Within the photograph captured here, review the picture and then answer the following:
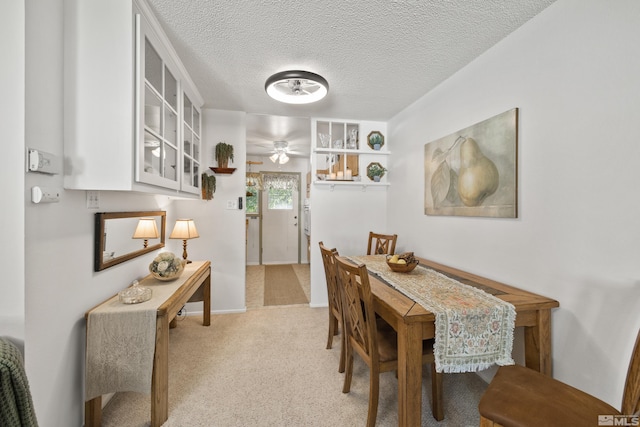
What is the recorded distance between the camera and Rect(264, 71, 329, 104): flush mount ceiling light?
2.00 m

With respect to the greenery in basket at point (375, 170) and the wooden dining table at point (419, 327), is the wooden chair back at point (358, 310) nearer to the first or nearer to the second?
the wooden dining table at point (419, 327)

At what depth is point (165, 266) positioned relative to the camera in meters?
2.00

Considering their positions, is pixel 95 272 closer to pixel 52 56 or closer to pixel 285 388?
pixel 52 56

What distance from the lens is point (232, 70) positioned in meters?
2.15

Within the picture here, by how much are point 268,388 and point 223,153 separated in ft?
7.57

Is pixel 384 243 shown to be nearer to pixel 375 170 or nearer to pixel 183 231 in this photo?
pixel 375 170

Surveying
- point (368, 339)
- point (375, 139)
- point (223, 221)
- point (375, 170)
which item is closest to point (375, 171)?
point (375, 170)

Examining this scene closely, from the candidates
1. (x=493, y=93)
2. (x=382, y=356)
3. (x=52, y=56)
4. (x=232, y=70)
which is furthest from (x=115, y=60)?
(x=493, y=93)

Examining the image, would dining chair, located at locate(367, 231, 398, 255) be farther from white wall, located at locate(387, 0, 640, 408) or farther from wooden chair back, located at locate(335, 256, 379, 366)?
wooden chair back, located at locate(335, 256, 379, 366)

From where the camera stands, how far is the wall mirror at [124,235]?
1.57 meters

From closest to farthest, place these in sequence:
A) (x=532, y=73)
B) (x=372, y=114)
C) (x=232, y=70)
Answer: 1. (x=532, y=73)
2. (x=232, y=70)
3. (x=372, y=114)

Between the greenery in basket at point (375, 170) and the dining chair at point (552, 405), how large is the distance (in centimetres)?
248

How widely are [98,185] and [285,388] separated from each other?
5.51ft

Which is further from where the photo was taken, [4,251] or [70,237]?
[70,237]
